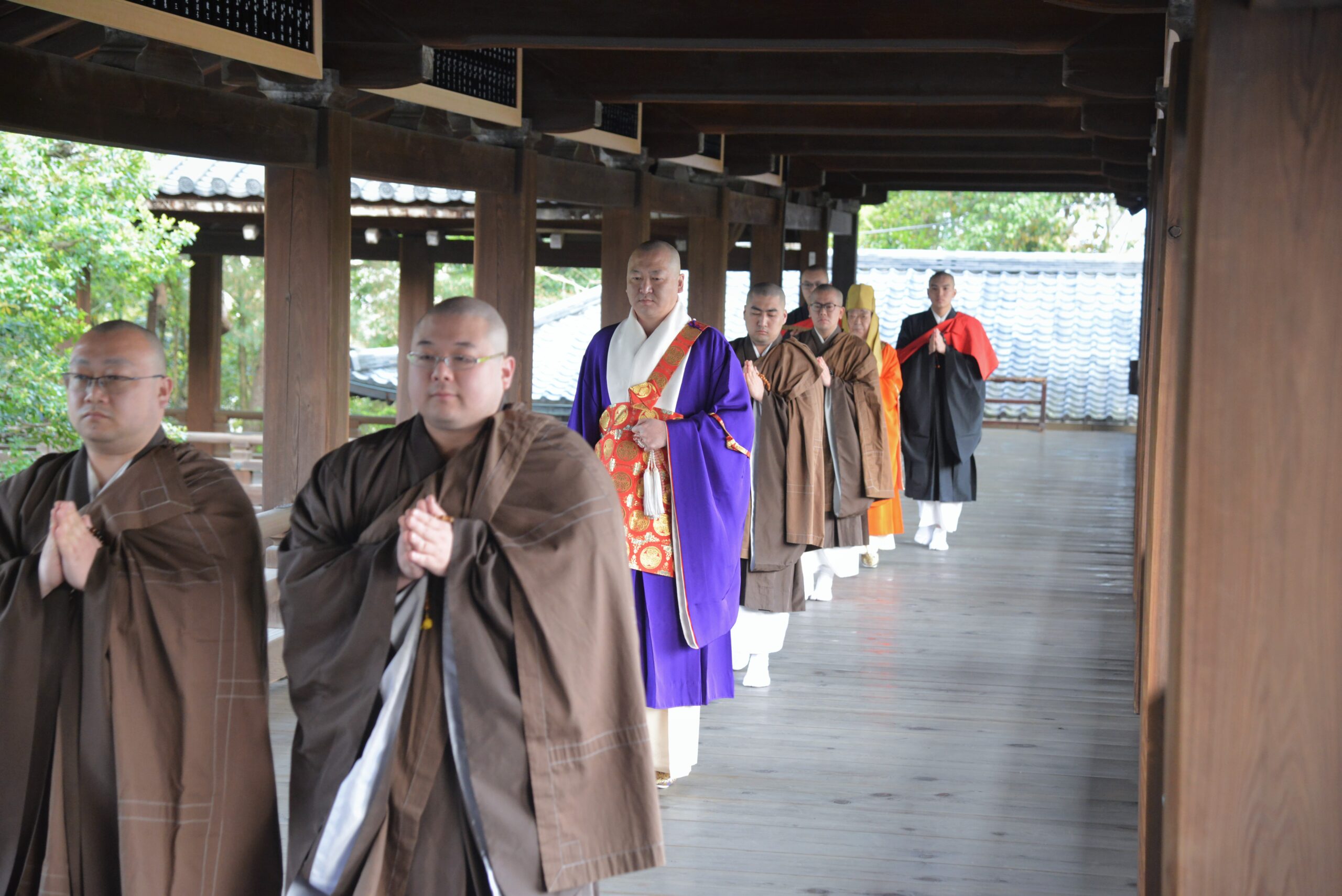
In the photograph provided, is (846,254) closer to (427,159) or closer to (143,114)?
(427,159)

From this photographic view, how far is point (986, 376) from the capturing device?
8.55 meters

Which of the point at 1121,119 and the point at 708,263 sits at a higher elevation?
the point at 1121,119

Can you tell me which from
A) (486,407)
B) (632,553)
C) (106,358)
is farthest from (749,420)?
(106,358)

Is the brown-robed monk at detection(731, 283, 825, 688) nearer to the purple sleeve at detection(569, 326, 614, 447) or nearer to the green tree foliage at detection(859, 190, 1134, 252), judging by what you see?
the purple sleeve at detection(569, 326, 614, 447)

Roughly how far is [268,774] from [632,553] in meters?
1.45

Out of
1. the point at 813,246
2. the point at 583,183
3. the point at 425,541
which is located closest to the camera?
the point at 425,541

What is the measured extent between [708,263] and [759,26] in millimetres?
4344

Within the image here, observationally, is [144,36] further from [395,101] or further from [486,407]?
[486,407]

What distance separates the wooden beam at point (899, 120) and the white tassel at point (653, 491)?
160 inches

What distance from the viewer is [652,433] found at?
146 inches

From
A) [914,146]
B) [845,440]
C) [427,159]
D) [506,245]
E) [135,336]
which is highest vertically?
[914,146]

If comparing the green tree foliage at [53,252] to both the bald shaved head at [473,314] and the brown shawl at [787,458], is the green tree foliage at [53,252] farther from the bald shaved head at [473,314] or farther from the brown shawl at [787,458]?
the bald shaved head at [473,314]

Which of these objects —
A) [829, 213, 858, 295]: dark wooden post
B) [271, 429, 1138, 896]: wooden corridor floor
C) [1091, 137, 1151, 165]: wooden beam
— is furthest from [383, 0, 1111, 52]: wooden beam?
[829, 213, 858, 295]: dark wooden post

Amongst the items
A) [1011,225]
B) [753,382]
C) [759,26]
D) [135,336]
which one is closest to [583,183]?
[759,26]
